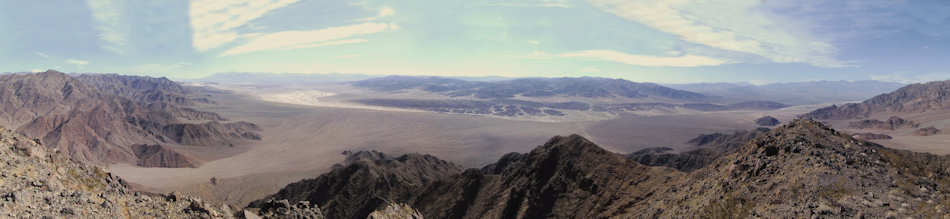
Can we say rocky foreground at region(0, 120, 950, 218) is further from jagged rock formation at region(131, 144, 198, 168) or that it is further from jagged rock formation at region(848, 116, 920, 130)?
jagged rock formation at region(848, 116, 920, 130)

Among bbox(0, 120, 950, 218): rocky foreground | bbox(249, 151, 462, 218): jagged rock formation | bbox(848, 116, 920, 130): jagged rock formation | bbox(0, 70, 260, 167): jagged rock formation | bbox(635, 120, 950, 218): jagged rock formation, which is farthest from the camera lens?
bbox(848, 116, 920, 130): jagged rock formation

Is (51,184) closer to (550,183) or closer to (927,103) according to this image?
(550,183)

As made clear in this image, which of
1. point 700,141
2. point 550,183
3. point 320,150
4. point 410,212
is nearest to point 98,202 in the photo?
point 410,212

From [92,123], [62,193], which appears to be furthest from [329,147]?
[62,193]

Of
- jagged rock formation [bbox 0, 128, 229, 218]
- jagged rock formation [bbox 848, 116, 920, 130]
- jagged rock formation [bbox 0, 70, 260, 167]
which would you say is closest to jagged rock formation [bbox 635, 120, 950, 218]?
jagged rock formation [bbox 0, 128, 229, 218]

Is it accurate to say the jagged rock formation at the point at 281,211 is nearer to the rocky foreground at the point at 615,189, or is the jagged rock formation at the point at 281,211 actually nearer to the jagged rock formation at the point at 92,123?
the rocky foreground at the point at 615,189

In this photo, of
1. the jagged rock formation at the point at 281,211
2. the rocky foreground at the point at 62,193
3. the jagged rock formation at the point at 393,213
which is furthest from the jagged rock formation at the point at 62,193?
the jagged rock formation at the point at 393,213

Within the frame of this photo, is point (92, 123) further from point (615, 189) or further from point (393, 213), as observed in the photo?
point (615, 189)

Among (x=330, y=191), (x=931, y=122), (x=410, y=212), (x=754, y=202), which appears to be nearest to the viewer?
(x=754, y=202)
